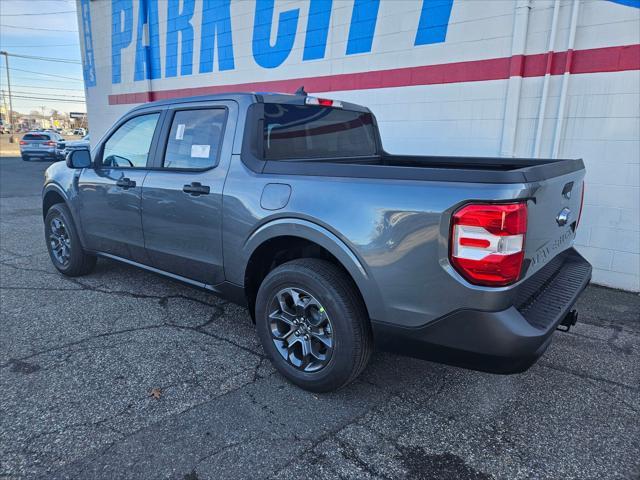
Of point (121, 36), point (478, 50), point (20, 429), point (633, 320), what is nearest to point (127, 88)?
point (121, 36)

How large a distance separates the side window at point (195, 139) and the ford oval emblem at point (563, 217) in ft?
7.37

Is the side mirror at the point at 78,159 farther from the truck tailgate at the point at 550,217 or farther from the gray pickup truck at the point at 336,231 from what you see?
the truck tailgate at the point at 550,217

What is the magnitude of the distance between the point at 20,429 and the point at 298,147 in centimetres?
239

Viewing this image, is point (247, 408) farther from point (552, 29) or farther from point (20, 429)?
point (552, 29)

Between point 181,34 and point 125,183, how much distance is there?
7358 mm

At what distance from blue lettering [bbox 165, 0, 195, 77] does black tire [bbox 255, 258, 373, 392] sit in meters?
8.57

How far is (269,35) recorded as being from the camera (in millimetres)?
8031

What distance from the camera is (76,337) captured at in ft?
11.5

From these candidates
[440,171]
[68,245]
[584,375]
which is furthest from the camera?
[68,245]

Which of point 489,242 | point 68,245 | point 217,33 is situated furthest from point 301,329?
point 217,33

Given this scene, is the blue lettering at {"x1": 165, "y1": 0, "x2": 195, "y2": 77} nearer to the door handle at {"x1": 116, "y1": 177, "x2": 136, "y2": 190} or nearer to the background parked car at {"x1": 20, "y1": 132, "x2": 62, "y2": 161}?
the door handle at {"x1": 116, "y1": 177, "x2": 136, "y2": 190}

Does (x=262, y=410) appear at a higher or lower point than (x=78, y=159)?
lower

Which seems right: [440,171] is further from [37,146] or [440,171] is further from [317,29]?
[37,146]

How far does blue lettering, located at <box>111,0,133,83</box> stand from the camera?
1129 cm
